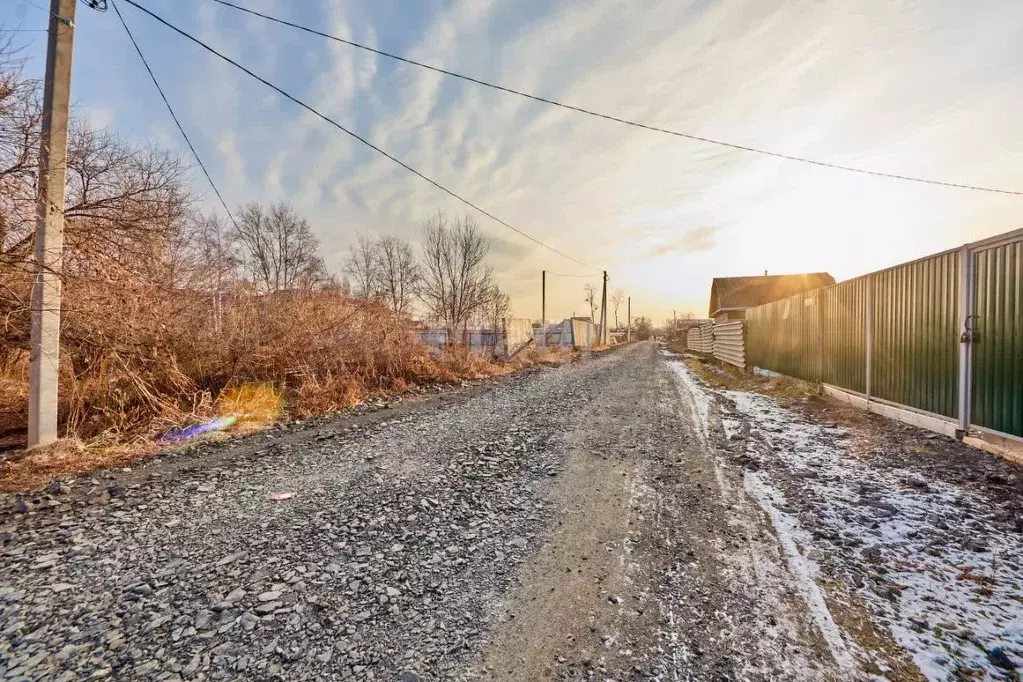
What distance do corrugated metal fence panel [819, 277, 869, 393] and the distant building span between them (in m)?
23.6

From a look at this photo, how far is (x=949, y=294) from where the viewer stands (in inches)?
176

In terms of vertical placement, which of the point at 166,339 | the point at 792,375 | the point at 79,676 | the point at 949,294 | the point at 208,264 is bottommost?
the point at 79,676

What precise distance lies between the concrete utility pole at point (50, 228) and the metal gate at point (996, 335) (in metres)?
10.0

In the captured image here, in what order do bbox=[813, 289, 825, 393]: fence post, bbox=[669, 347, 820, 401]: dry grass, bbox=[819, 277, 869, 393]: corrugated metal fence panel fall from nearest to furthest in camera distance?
bbox=[819, 277, 869, 393]: corrugated metal fence panel → bbox=[813, 289, 825, 393]: fence post → bbox=[669, 347, 820, 401]: dry grass

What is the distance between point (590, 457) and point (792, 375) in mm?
7779

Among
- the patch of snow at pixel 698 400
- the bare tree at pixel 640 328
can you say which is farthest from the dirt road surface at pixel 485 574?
the bare tree at pixel 640 328

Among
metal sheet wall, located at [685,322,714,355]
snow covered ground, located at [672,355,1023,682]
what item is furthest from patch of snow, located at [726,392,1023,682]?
metal sheet wall, located at [685,322,714,355]

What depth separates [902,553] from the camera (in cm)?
248

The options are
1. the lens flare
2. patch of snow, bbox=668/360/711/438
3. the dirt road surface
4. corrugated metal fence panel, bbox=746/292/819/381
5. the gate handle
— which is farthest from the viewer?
corrugated metal fence panel, bbox=746/292/819/381

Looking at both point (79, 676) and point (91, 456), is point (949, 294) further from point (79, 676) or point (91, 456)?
point (91, 456)

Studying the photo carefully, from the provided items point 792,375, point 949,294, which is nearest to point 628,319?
point 792,375

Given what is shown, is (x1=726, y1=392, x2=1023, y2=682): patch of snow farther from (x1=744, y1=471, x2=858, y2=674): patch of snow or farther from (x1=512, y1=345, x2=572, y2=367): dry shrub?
(x1=512, y1=345, x2=572, y2=367): dry shrub

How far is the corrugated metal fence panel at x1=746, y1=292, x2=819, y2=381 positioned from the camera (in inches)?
337

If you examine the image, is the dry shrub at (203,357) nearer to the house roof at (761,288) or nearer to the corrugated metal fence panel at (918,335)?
the corrugated metal fence panel at (918,335)
